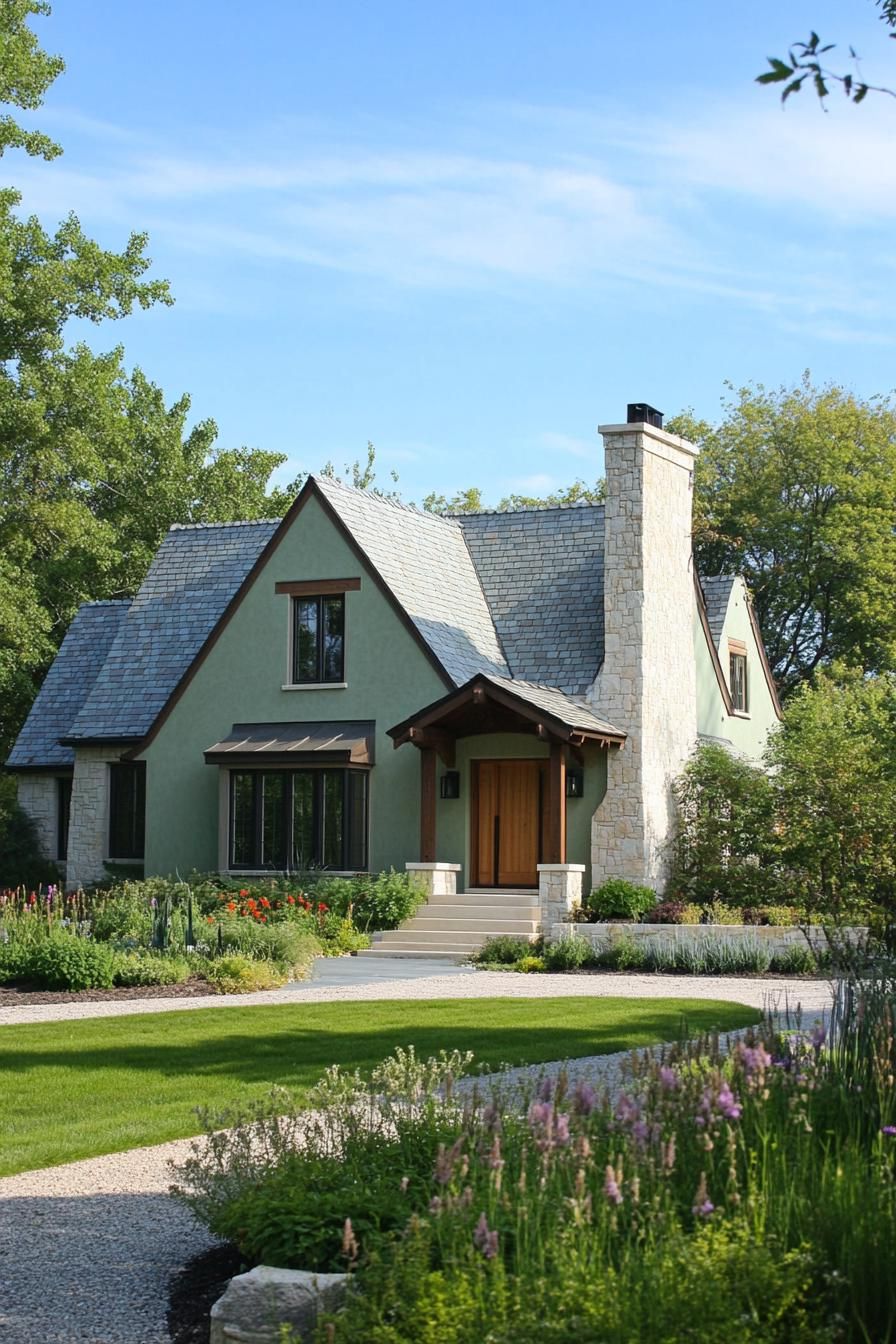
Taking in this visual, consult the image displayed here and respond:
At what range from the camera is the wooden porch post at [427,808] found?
2697 cm

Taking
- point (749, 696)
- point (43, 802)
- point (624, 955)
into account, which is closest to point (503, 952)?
point (624, 955)

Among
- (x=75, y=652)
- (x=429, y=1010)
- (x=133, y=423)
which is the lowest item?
(x=429, y=1010)

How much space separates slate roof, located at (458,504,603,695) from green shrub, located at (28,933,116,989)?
38.9 ft

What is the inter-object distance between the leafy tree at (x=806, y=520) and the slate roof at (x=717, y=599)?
A: 8.93 metres

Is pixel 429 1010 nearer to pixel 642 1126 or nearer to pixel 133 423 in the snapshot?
pixel 642 1126

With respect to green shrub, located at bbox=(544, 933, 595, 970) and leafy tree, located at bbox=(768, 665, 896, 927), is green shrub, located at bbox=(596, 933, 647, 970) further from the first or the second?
leafy tree, located at bbox=(768, 665, 896, 927)

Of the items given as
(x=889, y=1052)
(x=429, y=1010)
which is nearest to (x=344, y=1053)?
(x=429, y=1010)

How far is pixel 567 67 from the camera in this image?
34.7 feet

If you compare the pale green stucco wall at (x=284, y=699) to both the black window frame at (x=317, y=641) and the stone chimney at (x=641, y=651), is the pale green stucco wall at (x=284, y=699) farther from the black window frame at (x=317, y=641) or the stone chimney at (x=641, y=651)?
the stone chimney at (x=641, y=651)

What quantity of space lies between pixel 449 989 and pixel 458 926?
269 inches

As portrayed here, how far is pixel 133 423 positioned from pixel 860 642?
2081cm

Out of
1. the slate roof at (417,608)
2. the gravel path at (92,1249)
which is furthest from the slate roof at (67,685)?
the gravel path at (92,1249)

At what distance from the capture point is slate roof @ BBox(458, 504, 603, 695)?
29141 millimetres

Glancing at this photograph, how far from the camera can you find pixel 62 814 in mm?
33969
